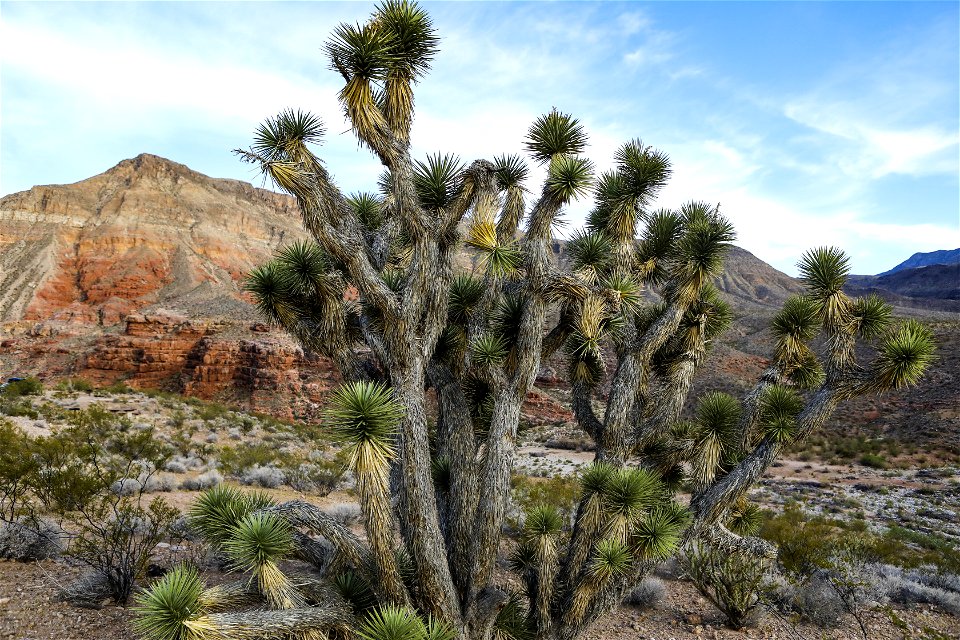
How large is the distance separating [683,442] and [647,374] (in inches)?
39.1

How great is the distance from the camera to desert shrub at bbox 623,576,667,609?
7.64m

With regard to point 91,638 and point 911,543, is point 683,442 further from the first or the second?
point 911,543

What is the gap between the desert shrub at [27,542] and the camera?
7.22 metres

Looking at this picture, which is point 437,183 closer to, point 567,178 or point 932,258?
point 567,178

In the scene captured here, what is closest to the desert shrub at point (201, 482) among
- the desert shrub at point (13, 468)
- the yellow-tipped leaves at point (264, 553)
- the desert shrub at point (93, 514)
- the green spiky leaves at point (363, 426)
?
the desert shrub at point (93, 514)

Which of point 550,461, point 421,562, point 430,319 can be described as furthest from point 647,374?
point 550,461

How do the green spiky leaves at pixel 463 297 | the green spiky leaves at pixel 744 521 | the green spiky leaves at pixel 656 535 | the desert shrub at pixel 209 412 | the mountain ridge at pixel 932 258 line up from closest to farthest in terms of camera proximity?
the green spiky leaves at pixel 656 535
the green spiky leaves at pixel 463 297
the green spiky leaves at pixel 744 521
the desert shrub at pixel 209 412
the mountain ridge at pixel 932 258

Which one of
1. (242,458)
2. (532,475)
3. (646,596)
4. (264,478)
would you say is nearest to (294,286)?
(646,596)

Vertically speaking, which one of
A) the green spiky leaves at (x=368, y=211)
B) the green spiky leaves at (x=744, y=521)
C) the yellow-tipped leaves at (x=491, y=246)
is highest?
the green spiky leaves at (x=368, y=211)

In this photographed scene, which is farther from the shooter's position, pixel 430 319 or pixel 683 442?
pixel 683 442

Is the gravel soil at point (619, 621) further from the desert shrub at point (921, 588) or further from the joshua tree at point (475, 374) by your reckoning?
the joshua tree at point (475, 374)

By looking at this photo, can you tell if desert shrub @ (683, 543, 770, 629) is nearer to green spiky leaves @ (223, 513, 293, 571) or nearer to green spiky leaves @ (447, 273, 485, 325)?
green spiky leaves @ (447, 273, 485, 325)

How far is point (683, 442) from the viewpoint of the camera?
6.68 m

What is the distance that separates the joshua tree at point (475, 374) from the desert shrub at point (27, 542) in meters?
4.76
